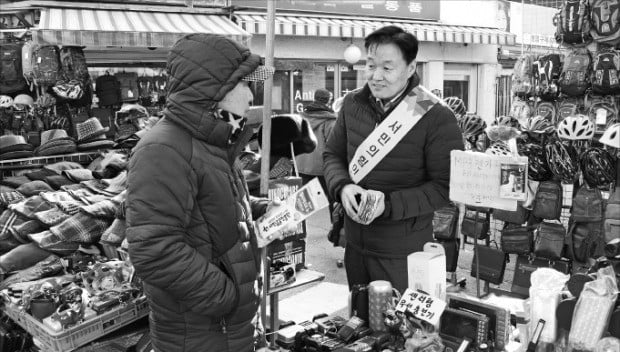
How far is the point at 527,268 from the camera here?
15.8ft

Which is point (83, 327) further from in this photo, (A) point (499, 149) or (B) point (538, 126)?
(B) point (538, 126)

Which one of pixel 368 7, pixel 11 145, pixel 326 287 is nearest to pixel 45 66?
pixel 11 145

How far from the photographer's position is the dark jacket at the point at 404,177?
2.71 metres

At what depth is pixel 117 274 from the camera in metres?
3.04

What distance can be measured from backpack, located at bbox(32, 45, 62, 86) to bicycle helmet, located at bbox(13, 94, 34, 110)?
195 millimetres

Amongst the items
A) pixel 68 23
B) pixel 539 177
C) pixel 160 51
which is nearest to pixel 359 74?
pixel 160 51

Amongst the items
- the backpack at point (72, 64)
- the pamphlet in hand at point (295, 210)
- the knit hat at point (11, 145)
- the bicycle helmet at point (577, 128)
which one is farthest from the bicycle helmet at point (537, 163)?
the backpack at point (72, 64)

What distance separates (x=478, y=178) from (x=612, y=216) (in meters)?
2.61

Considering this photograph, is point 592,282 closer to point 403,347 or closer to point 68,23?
point 403,347

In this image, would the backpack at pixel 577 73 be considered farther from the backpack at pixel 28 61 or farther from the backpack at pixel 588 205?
the backpack at pixel 28 61

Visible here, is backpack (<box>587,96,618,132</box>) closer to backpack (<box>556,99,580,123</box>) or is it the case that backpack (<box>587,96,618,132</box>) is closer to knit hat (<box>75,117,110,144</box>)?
backpack (<box>556,99,580,123</box>)

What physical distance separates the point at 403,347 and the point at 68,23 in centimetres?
573

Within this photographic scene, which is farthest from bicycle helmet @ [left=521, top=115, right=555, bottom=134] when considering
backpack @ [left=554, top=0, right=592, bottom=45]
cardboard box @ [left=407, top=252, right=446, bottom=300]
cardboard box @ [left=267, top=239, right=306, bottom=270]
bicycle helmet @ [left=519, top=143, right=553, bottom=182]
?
cardboard box @ [left=407, top=252, right=446, bottom=300]

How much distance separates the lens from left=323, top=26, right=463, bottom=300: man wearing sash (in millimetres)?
2688
